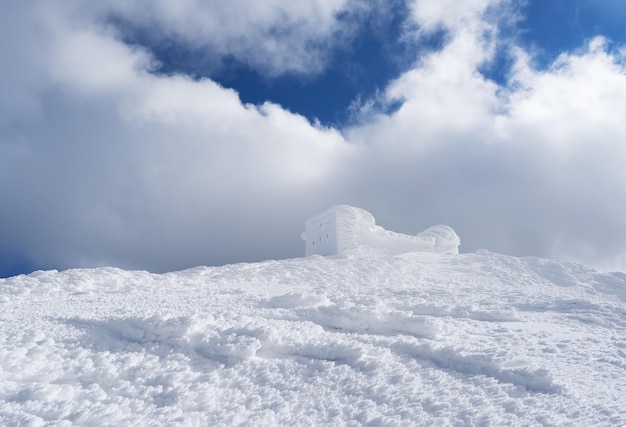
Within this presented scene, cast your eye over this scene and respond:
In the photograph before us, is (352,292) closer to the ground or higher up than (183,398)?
higher up

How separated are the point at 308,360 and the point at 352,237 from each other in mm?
22549

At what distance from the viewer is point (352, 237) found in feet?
103

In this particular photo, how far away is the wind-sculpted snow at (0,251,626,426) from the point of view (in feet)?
24.0

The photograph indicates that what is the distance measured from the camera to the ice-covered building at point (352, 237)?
31.3 m

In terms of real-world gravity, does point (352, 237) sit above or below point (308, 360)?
above

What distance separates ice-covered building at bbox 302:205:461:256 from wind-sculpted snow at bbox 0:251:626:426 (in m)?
16.2

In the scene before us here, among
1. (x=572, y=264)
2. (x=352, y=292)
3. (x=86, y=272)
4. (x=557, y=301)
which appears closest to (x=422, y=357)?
(x=352, y=292)

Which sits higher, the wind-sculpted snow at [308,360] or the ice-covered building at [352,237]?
the ice-covered building at [352,237]

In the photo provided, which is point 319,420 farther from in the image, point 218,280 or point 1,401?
point 218,280

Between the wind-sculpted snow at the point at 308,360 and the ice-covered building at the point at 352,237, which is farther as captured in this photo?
the ice-covered building at the point at 352,237

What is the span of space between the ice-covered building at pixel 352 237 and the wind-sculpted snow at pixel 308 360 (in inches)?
639

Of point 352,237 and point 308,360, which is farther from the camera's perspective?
point 352,237

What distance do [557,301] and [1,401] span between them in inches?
554

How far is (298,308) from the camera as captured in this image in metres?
12.4
